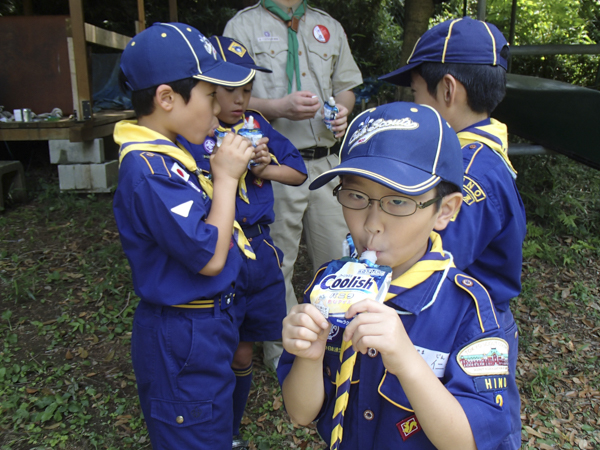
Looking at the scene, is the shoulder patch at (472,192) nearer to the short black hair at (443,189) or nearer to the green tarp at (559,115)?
the short black hair at (443,189)

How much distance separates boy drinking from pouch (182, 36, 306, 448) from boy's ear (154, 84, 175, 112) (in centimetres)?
45

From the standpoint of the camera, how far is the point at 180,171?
204 centimetres

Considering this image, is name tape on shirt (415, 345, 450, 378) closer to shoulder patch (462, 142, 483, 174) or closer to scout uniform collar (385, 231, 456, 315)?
scout uniform collar (385, 231, 456, 315)

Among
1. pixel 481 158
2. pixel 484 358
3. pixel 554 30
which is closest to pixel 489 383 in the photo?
pixel 484 358

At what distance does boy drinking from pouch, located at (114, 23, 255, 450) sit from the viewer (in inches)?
75.4

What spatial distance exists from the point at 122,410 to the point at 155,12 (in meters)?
7.42

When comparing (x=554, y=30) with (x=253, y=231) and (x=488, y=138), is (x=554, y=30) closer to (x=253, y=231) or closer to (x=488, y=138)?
(x=488, y=138)

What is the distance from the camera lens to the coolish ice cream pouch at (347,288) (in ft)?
3.95

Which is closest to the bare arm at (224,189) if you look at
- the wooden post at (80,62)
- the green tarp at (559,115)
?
the green tarp at (559,115)

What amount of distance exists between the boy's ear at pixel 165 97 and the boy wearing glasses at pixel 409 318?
0.94 m

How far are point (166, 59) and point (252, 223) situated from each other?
960 mm

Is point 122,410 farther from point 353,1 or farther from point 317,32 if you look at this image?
point 353,1

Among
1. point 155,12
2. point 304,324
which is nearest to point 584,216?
point 304,324

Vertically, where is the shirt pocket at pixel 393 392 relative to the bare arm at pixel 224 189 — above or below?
below
